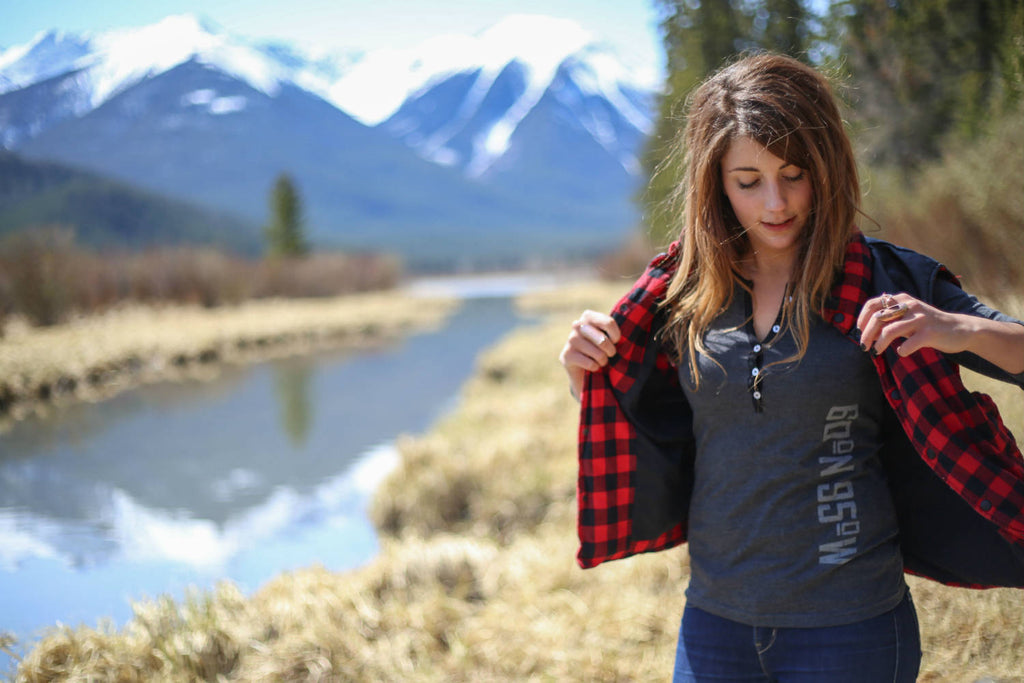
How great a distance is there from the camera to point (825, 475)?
136 cm

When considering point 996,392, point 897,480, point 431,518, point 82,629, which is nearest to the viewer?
point 897,480

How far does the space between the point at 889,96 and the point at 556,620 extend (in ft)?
9.49

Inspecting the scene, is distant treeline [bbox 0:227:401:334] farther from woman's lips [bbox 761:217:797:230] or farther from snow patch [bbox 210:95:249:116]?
snow patch [bbox 210:95:249:116]

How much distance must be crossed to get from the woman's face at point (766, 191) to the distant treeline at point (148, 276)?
10334 mm

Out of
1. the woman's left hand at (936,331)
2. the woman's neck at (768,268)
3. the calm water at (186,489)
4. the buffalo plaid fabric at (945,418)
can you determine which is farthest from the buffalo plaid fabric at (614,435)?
the calm water at (186,489)

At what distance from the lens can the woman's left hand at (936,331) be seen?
47.4 inches

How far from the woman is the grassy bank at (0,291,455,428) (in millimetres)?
7530

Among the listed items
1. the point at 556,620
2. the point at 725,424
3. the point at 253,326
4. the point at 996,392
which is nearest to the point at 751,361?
the point at 725,424

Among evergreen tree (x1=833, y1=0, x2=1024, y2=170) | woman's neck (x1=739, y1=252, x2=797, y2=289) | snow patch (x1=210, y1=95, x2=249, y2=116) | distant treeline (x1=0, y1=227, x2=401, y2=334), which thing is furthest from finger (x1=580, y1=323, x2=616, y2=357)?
snow patch (x1=210, y1=95, x2=249, y2=116)

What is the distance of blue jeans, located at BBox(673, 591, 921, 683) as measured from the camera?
4.30 ft

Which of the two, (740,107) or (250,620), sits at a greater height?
(740,107)

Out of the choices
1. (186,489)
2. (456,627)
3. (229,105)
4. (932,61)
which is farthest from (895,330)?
(229,105)

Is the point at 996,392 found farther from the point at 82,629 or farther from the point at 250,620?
the point at 82,629

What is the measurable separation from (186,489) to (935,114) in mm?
5579
